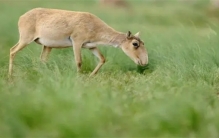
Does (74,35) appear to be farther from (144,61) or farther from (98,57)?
(144,61)

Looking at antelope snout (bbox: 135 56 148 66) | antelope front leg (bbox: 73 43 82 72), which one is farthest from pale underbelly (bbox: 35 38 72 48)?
antelope snout (bbox: 135 56 148 66)

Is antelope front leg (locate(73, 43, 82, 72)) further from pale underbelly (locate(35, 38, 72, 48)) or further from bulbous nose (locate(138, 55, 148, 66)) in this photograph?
bulbous nose (locate(138, 55, 148, 66))

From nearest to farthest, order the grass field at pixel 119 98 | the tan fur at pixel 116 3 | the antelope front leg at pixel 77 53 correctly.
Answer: the grass field at pixel 119 98 < the antelope front leg at pixel 77 53 < the tan fur at pixel 116 3

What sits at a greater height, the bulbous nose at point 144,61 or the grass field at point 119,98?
the grass field at point 119,98

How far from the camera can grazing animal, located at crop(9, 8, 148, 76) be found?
11.1 m

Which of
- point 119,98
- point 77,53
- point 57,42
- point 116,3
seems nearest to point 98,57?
point 77,53

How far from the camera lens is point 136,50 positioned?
Result: 36.6 ft

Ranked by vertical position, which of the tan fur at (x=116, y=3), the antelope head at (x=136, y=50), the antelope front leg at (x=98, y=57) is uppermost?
the antelope head at (x=136, y=50)

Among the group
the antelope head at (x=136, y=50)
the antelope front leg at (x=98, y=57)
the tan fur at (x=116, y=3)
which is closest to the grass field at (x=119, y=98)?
the antelope front leg at (x=98, y=57)

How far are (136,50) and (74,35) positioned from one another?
3.45ft

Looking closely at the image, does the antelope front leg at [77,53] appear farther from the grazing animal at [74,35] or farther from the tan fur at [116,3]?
the tan fur at [116,3]

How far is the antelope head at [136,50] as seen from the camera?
1111 centimetres

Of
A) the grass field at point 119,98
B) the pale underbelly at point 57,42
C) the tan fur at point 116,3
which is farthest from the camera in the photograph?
the tan fur at point 116,3

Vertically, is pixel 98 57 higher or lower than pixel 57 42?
lower
